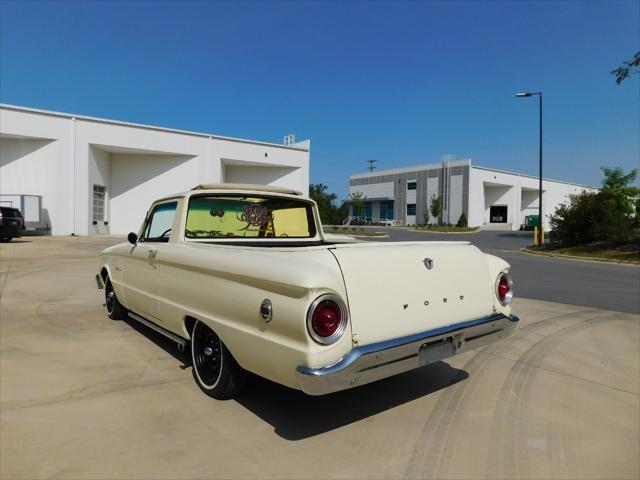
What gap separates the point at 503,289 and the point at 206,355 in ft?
8.33

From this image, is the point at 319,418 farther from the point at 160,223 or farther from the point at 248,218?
the point at 160,223

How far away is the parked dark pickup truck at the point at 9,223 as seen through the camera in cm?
1902

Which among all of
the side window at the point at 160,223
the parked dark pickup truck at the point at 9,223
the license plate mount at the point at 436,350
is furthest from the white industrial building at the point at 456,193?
the license plate mount at the point at 436,350

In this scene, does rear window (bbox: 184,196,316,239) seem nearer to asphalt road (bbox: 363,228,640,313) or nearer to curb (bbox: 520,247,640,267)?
asphalt road (bbox: 363,228,640,313)

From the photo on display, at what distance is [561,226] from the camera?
846 inches

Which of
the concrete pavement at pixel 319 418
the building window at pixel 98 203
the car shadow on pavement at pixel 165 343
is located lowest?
the concrete pavement at pixel 319 418

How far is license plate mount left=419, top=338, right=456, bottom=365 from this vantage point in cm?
277

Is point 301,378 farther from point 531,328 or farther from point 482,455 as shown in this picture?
point 531,328

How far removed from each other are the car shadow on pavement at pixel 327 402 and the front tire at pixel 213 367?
0.59 feet

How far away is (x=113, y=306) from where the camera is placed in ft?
18.3

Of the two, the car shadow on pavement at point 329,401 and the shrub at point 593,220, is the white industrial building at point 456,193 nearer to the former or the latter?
the shrub at point 593,220

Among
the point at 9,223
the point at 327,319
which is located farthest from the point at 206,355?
the point at 9,223

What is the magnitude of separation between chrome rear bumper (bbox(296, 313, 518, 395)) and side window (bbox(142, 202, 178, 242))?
8.20 feet

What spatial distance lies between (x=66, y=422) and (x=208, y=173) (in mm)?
29869
